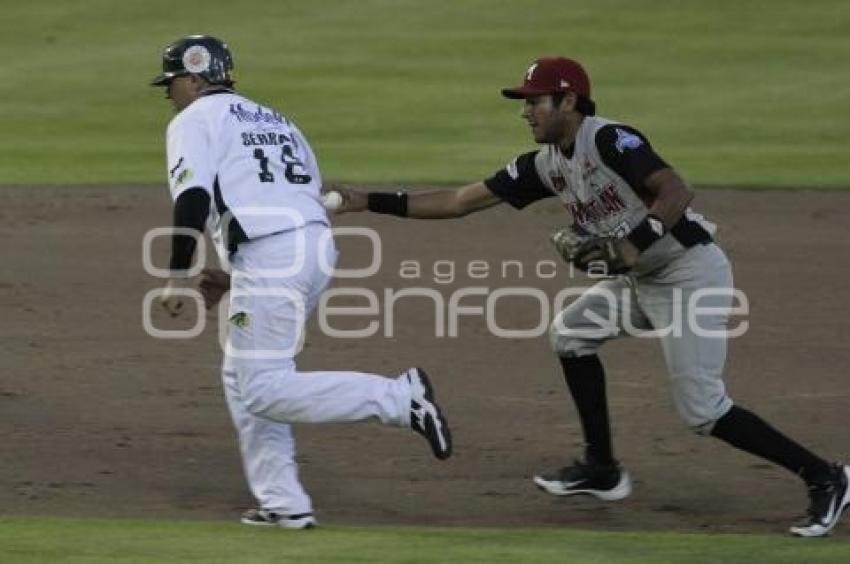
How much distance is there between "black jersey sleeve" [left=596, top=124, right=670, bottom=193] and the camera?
7.47m

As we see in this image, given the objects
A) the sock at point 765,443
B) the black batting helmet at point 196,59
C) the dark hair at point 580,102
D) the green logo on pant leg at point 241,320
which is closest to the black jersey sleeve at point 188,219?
the green logo on pant leg at point 241,320

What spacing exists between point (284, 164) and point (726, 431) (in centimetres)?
200

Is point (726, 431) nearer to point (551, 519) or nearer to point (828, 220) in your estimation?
point (551, 519)

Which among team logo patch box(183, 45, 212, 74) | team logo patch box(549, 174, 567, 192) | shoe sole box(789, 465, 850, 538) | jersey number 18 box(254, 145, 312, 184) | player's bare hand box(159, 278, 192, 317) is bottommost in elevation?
shoe sole box(789, 465, 850, 538)

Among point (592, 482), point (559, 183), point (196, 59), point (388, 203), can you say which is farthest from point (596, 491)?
point (196, 59)

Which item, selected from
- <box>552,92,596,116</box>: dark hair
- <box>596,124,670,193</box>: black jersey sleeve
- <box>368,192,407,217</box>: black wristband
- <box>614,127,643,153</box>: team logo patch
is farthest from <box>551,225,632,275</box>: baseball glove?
<box>368,192,407,217</box>: black wristband

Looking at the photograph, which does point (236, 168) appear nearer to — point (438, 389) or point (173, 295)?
point (173, 295)

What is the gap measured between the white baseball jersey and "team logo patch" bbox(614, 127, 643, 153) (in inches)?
47.7

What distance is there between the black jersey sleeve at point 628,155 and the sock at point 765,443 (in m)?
0.96

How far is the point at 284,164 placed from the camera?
7633 mm

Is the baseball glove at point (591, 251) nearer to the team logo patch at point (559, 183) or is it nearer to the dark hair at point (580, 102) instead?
the team logo patch at point (559, 183)

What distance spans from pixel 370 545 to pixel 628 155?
5.88ft

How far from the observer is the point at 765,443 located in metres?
7.62

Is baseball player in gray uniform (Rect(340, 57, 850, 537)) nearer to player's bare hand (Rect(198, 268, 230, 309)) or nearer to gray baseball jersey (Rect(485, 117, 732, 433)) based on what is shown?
gray baseball jersey (Rect(485, 117, 732, 433))
